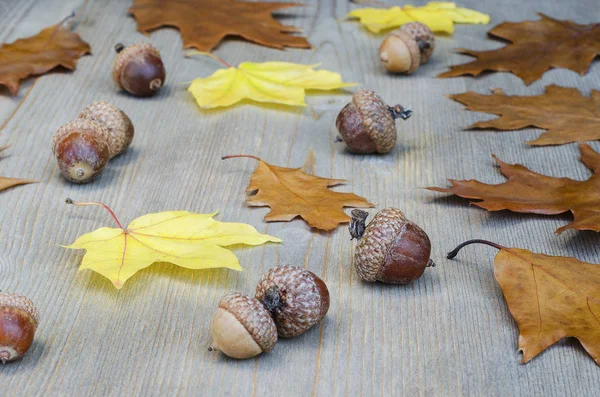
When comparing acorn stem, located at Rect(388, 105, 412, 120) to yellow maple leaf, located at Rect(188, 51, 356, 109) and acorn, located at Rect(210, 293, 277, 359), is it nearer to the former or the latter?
yellow maple leaf, located at Rect(188, 51, 356, 109)

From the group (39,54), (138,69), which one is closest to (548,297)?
(138,69)

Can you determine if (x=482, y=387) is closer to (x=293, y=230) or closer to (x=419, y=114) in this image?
(x=293, y=230)

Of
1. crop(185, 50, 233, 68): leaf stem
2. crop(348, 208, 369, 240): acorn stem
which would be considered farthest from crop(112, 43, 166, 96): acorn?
crop(348, 208, 369, 240): acorn stem

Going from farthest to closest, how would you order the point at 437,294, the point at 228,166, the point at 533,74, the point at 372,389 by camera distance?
1. the point at 533,74
2. the point at 228,166
3. the point at 437,294
4. the point at 372,389

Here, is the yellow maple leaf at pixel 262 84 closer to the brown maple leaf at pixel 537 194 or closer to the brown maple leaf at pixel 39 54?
the brown maple leaf at pixel 39 54

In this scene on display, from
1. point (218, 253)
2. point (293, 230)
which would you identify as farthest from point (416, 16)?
point (218, 253)

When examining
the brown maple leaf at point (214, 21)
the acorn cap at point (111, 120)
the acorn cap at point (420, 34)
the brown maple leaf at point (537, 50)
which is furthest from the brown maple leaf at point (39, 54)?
the brown maple leaf at point (537, 50)
